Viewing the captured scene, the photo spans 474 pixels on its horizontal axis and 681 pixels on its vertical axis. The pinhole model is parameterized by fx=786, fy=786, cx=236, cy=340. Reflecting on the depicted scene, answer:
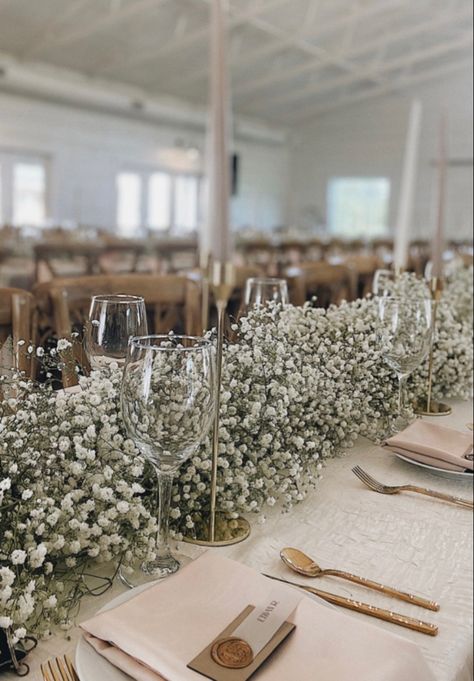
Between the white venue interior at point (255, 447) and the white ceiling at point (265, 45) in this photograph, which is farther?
the white ceiling at point (265, 45)

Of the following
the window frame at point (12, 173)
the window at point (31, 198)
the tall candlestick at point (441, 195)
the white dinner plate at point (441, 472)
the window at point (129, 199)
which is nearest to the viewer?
the white dinner plate at point (441, 472)

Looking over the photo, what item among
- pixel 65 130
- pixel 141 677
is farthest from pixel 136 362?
pixel 65 130

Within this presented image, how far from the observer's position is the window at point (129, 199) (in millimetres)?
11778

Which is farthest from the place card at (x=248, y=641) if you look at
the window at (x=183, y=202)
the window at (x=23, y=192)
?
the window at (x=183, y=202)

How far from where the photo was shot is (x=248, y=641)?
2.15 ft

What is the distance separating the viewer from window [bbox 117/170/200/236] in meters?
11.3

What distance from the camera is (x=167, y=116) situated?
998 centimetres

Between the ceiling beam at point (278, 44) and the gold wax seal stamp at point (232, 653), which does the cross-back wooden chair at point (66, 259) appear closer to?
the ceiling beam at point (278, 44)

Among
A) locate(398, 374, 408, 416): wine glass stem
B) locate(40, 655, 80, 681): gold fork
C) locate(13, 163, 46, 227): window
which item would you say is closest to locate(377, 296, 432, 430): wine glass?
locate(398, 374, 408, 416): wine glass stem

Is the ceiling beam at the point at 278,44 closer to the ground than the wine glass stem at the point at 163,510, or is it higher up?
higher up

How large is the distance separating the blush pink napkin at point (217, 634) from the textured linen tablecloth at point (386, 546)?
5 centimetres

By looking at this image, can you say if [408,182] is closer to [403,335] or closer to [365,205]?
[403,335]

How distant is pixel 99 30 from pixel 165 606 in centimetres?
782

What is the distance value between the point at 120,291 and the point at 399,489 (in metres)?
0.44
